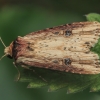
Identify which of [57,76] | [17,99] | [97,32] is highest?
[97,32]

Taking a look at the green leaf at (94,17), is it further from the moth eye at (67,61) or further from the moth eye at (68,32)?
the moth eye at (67,61)

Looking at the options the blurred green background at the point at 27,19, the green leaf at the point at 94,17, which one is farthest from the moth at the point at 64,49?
the blurred green background at the point at 27,19

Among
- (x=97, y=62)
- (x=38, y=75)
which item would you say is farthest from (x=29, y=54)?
(x=97, y=62)

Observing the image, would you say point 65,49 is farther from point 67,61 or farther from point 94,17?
point 94,17

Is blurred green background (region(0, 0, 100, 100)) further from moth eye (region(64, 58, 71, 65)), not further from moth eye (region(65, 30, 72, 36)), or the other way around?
moth eye (region(65, 30, 72, 36))

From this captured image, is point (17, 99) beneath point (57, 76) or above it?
beneath

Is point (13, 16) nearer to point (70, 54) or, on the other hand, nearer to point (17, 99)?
point (17, 99)
